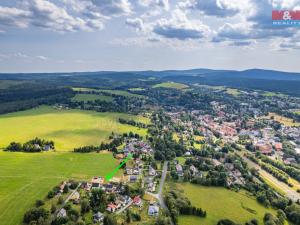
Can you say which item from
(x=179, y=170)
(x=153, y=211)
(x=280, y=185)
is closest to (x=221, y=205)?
(x=153, y=211)

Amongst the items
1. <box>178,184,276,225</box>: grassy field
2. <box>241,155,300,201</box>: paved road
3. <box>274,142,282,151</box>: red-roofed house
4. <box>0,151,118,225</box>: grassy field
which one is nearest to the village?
<box>0,151,118,225</box>: grassy field

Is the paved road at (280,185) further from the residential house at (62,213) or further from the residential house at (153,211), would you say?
the residential house at (62,213)

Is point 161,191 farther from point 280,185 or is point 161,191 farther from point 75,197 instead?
point 280,185

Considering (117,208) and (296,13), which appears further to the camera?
(296,13)

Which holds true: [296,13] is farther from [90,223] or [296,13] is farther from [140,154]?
[90,223]

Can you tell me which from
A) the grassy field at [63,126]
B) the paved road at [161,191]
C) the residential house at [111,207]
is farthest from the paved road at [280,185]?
the grassy field at [63,126]

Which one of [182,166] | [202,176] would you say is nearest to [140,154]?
[182,166]

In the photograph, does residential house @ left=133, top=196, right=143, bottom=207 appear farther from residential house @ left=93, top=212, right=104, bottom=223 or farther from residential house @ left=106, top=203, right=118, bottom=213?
residential house @ left=93, top=212, right=104, bottom=223
